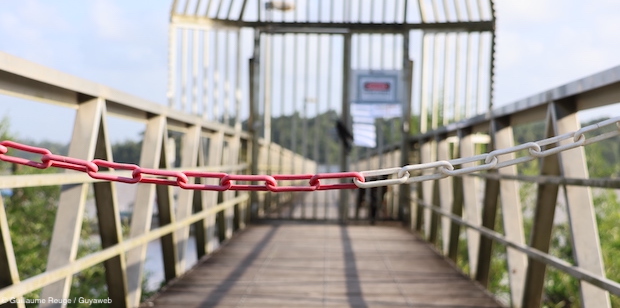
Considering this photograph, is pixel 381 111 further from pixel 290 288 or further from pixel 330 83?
pixel 290 288

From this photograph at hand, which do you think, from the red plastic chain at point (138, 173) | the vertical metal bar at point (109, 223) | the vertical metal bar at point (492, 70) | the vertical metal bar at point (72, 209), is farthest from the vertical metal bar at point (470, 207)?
the vertical metal bar at point (492, 70)

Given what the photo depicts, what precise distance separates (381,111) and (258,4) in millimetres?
1678

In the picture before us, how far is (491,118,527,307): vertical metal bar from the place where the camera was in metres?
3.61

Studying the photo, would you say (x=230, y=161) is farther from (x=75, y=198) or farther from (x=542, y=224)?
(x=75, y=198)

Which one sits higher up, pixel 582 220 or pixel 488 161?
pixel 488 161

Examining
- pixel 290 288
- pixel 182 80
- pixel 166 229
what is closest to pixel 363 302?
pixel 290 288

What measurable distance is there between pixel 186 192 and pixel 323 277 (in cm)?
93

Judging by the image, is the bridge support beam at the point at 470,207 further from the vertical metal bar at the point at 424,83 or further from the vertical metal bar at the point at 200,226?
the vertical metal bar at the point at 424,83

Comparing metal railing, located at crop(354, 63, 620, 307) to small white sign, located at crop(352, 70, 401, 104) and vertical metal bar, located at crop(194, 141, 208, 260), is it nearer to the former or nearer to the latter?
vertical metal bar, located at crop(194, 141, 208, 260)

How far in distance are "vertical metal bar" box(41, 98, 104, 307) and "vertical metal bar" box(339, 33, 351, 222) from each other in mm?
5646

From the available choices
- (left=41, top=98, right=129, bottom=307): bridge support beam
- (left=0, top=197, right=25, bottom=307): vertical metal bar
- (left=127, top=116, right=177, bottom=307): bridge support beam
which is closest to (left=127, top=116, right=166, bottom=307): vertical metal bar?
(left=127, top=116, right=177, bottom=307): bridge support beam

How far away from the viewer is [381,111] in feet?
27.2

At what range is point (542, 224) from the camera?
313 centimetres

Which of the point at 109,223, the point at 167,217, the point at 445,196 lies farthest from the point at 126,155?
the point at 109,223
